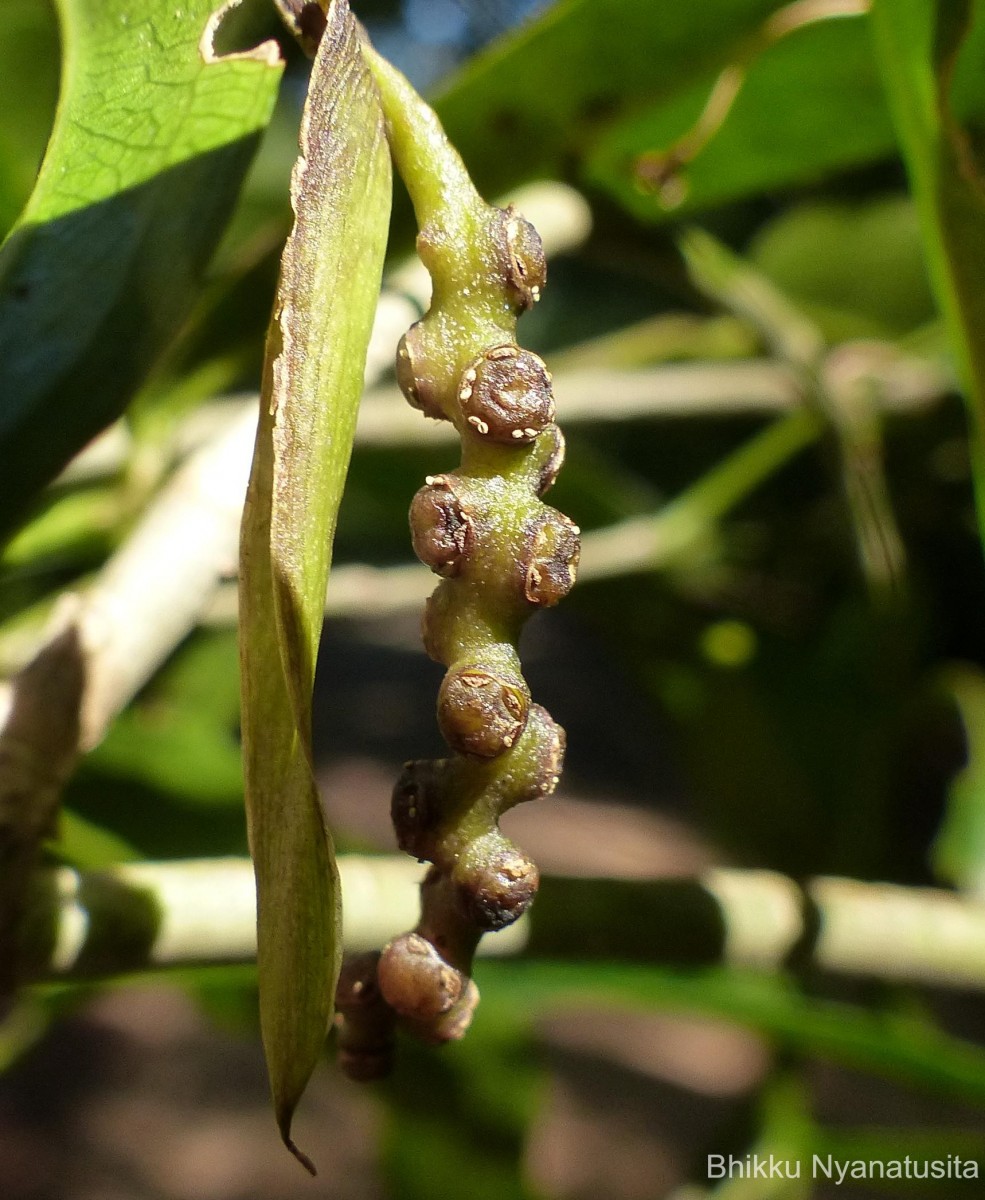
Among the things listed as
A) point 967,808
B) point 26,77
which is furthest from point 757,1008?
point 26,77

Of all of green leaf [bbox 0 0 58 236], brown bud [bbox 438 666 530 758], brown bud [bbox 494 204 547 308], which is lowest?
brown bud [bbox 438 666 530 758]

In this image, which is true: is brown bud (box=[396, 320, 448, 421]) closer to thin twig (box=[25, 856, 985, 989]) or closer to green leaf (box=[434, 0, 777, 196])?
thin twig (box=[25, 856, 985, 989])

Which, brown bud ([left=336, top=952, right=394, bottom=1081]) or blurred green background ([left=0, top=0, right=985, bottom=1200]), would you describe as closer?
brown bud ([left=336, top=952, right=394, bottom=1081])

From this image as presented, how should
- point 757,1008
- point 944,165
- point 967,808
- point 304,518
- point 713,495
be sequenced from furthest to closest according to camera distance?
point 713,495
point 967,808
point 757,1008
point 944,165
point 304,518

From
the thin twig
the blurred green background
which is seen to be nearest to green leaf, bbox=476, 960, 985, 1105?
the blurred green background

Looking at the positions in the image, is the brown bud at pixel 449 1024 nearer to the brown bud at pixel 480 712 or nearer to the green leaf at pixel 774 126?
the brown bud at pixel 480 712

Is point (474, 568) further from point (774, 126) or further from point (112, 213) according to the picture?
point (774, 126)
